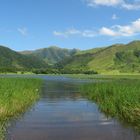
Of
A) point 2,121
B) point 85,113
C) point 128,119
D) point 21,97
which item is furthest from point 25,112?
point 128,119

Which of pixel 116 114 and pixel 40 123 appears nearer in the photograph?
pixel 40 123

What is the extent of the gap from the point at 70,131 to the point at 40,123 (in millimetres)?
3925

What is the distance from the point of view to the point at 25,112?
104 feet

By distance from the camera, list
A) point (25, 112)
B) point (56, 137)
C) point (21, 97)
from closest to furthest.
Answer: point (56, 137) < point (25, 112) < point (21, 97)

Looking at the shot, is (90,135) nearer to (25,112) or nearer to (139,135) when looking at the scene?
(139,135)

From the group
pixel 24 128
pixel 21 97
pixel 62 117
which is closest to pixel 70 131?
pixel 24 128

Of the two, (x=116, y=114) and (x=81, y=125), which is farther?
(x=116, y=114)

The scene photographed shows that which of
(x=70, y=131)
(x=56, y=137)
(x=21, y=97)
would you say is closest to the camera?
(x=56, y=137)

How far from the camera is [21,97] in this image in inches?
1355

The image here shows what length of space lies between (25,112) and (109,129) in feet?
34.1

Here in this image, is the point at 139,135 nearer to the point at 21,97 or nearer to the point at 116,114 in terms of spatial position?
the point at 116,114

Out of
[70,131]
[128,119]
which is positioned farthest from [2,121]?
[128,119]

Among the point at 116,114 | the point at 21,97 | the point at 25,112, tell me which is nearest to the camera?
the point at 116,114

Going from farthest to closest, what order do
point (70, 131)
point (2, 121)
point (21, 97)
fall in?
point (21, 97) → point (2, 121) → point (70, 131)
